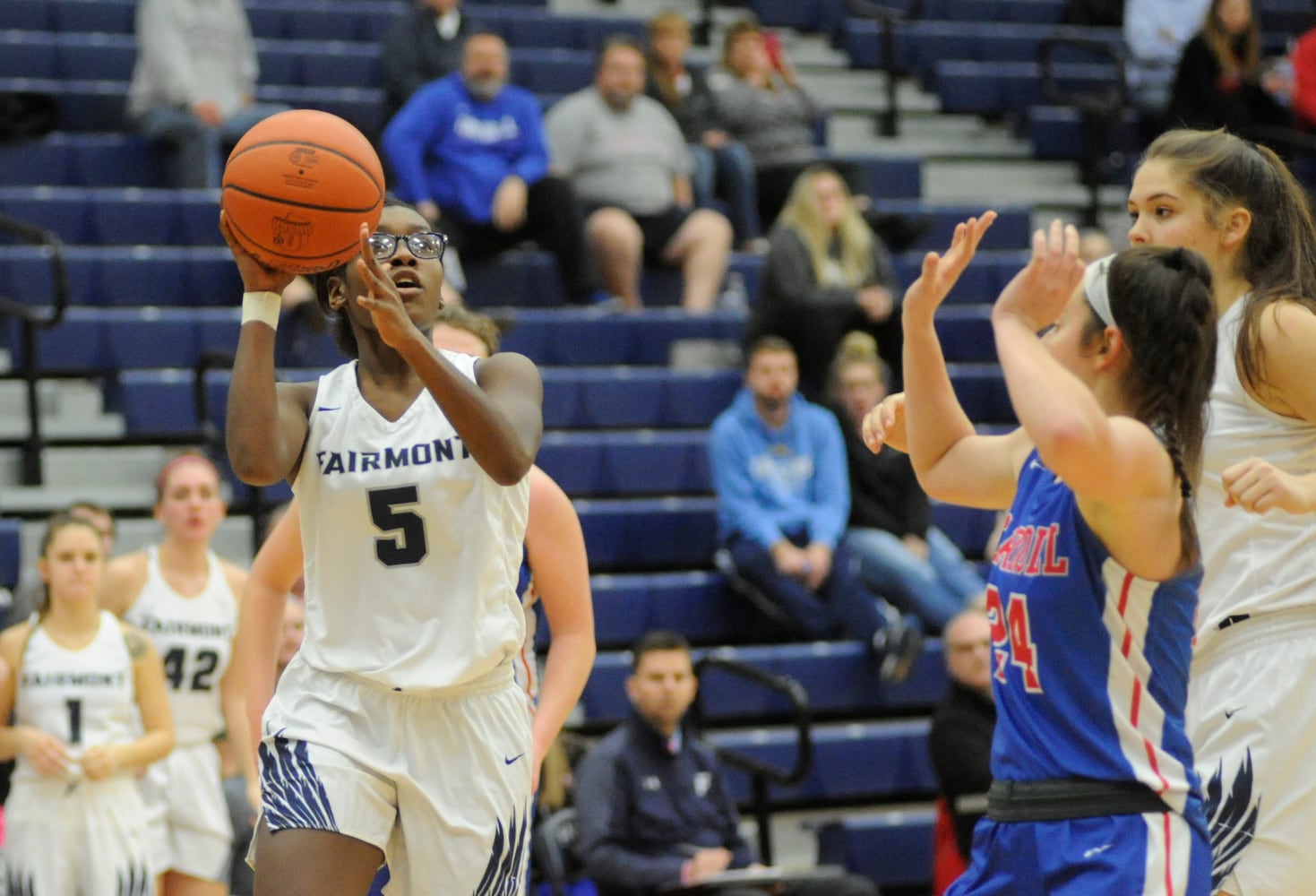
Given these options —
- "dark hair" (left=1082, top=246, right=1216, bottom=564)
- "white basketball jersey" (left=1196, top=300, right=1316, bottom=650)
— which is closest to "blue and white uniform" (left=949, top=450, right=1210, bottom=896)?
"dark hair" (left=1082, top=246, right=1216, bottom=564)

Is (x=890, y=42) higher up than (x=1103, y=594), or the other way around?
(x=890, y=42)

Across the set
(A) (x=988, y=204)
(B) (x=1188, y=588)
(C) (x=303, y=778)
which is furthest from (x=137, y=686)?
(A) (x=988, y=204)

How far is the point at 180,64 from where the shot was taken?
30.4 ft

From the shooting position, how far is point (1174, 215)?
3.59 m

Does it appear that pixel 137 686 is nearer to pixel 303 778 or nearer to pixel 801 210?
pixel 303 778

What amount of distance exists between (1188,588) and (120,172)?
25.9 feet

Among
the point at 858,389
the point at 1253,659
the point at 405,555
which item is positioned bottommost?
the point at 858,389

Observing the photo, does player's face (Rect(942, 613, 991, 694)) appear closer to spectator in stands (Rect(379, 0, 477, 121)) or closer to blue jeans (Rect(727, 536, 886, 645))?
blue jeans (Rect(727, 536, 886, 645))

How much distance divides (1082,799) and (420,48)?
7.90m

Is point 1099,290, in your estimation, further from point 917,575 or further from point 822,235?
point 822,235

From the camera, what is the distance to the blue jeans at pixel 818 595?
8141mm

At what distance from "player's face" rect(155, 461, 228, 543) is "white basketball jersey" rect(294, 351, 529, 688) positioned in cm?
336

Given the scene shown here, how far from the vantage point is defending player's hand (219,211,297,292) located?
10.6 ft

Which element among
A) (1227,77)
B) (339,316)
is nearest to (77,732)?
(339,316)
